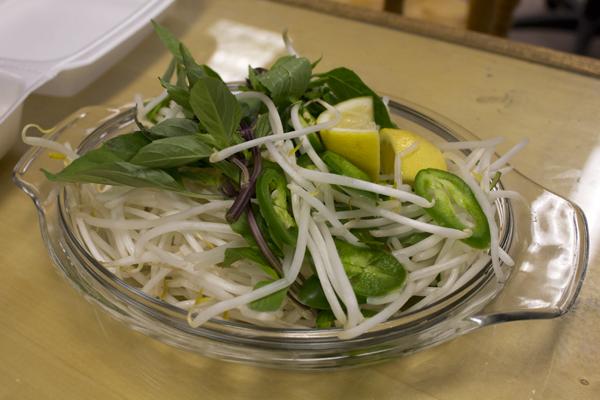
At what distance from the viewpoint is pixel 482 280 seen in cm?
72

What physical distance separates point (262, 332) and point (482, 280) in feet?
0.85

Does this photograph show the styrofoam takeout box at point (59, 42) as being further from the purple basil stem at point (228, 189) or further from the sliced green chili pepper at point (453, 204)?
the sliced green chili pepper at point (453, 204)

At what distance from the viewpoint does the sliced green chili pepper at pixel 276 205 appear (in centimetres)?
70

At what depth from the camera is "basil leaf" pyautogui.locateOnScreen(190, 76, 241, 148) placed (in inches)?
28.8

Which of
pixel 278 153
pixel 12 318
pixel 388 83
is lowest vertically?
pixel 12 318

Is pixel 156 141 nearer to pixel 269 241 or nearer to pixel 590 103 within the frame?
pixel 269 241

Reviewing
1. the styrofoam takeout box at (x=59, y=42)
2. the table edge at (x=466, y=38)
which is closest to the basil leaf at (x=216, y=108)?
the styrofoam takeout box at (x=59, y=42)

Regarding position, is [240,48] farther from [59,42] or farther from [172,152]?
Answer: [172,152]

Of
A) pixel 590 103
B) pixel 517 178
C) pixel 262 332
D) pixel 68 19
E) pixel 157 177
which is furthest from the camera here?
pixel 68 19

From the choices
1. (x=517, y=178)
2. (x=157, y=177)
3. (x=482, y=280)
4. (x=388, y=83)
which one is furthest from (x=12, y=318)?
(x=388, y=83)

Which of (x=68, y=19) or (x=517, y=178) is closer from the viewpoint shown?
(x=517, y=178)

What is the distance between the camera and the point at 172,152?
74cm

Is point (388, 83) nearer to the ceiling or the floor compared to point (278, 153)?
nearer to the floor

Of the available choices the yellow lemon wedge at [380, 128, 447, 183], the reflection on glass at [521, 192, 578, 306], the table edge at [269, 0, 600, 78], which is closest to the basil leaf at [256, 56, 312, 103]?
the yellow lemon wedge at [380, 128, 447, 183]
